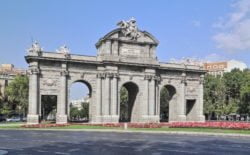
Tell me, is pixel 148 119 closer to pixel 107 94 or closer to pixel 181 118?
pixel 181 118

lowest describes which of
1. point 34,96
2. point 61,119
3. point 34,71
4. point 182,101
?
point 61,119

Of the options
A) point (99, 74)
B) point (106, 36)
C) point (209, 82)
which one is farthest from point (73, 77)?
point (209, 82)

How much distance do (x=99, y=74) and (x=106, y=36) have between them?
19.7ft

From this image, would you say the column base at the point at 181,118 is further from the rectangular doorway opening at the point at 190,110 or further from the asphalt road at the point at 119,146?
the asphalt road at the point at 119,146

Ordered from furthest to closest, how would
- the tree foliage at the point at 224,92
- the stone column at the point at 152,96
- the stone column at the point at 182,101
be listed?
the tree foliage at the point at 224,92
the stone column at the point at 182,101
the stone column at the point at 152,96

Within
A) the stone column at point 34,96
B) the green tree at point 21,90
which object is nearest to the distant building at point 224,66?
the green tree at point 21,90

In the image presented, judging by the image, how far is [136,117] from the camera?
66125 mm

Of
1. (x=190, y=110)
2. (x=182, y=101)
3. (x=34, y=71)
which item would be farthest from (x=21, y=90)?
(x=182, y=101)

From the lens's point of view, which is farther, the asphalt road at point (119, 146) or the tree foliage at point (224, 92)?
the tree foliage at point (224, 92)

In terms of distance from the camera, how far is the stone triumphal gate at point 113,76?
58469 millimetres

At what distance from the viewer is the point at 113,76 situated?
6234cm

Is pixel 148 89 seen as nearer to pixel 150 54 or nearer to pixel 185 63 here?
pixel 150 54

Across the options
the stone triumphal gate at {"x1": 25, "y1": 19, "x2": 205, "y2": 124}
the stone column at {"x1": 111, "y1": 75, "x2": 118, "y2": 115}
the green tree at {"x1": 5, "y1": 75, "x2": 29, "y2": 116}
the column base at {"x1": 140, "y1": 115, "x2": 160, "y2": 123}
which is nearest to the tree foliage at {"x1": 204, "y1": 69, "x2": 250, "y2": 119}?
the stone triumphal gate at {"x1": 25, "y1": 19, "x2": 205, "y2": 124}

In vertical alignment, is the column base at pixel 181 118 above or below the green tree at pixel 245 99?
below
